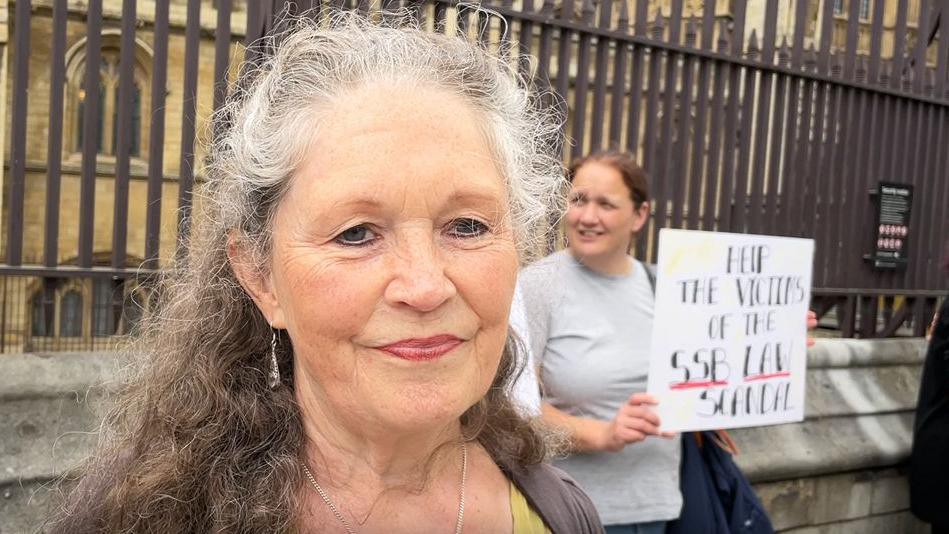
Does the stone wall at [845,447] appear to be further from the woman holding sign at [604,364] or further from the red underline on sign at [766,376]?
the woman holding sign at [604,364]

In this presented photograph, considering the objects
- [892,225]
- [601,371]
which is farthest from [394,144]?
[892,225]

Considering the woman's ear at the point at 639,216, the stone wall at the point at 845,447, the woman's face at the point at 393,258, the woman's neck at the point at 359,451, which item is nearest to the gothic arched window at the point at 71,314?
the woman's ear at the point at 639,216

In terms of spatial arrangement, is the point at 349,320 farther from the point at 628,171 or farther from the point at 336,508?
the point at 628,171

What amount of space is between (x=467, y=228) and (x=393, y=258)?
120 mm

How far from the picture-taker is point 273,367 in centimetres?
149

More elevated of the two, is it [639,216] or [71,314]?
[639,216]

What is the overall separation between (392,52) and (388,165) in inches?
9.2

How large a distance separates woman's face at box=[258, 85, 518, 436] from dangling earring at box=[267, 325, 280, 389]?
228mm

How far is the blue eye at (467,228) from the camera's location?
1254mm

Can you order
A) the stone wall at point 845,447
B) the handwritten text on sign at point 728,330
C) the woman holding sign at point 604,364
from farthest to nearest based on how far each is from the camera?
the stone wall at point 845,447
the handwritten text on sign at point 728,330
the woman holding sign at point 604,364

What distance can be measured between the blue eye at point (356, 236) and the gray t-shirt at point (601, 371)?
1.62 meters

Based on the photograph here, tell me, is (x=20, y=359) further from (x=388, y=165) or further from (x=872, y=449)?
(x=872, y=449)

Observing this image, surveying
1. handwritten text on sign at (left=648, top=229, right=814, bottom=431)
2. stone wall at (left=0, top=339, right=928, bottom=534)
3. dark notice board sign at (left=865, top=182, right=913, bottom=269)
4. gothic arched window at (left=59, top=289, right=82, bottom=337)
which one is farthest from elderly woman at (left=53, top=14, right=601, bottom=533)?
dark notice board sign at (left=865, top=182, right=913, bottom=269)

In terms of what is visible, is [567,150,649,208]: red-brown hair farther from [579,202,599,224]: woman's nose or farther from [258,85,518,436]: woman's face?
[258,85,518,436]: woman's face
